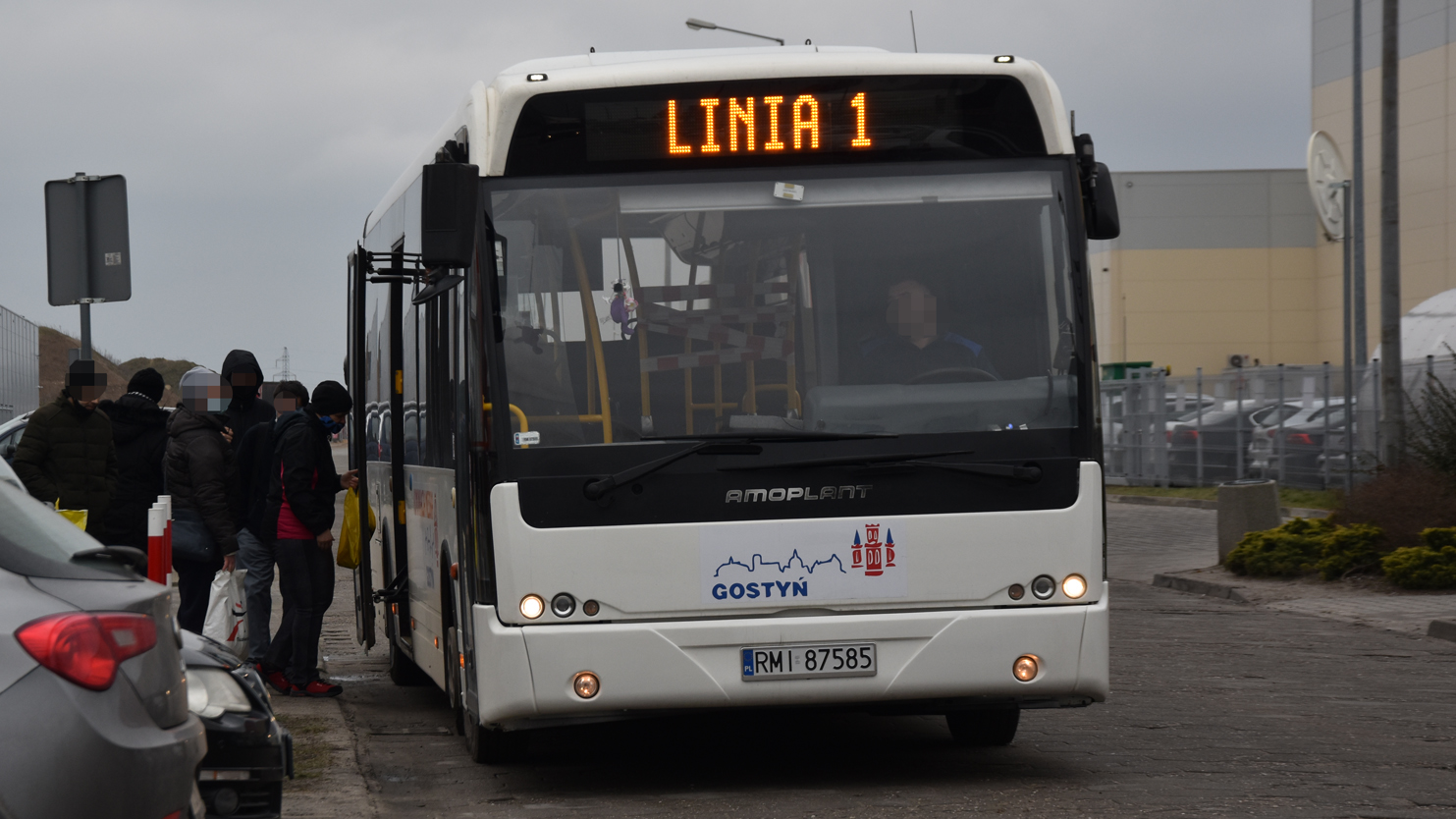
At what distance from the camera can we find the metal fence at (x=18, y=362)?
6462 cm

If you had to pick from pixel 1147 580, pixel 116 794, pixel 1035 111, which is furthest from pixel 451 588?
pixel 1147 580

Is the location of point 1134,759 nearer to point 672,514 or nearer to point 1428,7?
point 672,514

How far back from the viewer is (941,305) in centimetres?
747

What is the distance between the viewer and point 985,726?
8664 mm

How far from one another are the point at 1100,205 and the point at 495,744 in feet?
11.6

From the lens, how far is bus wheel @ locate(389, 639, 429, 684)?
458 inches

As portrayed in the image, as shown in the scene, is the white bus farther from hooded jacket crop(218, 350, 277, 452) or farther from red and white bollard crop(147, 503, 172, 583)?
hooded jacket crop(218, 350, 277, 452)

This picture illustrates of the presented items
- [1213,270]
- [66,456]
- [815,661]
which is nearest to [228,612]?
[66,456]

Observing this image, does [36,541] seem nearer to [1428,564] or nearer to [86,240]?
[86,240]

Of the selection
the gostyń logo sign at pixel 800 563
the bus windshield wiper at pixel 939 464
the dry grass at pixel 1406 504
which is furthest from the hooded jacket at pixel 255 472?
the dry grass at pixel 1406 504

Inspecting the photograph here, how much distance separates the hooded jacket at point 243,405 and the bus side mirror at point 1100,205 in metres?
5.48

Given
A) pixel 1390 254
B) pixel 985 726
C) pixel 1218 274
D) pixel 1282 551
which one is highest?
pixel 1218 274

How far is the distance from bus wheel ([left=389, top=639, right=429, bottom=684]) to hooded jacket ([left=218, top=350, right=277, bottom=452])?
160cm

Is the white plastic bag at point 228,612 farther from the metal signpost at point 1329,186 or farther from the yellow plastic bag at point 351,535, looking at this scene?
the metal signpost at point 1329,186
